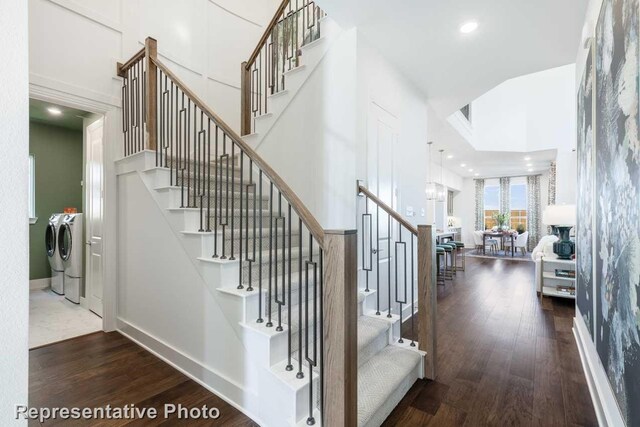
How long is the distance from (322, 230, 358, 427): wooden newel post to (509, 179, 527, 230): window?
11879 mm

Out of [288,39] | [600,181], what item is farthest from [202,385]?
[288,39]

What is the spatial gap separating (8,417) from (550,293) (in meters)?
5.54

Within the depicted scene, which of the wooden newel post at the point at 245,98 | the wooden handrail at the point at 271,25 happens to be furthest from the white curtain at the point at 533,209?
the wooden handrail at the point at 271,25

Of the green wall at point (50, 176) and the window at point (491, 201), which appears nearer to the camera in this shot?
the green wall at point (50, 176)

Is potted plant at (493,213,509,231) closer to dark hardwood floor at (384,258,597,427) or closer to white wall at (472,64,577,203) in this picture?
white wall at (472,64,577,203)

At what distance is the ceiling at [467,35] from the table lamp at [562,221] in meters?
1.91

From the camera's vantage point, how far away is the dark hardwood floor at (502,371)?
1822mm

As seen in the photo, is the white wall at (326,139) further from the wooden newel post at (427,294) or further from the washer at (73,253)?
the washer at (73,253)

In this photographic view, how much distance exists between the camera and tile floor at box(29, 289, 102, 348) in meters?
3.00

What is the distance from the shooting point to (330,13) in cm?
261

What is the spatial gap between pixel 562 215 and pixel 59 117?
7351 millimetres

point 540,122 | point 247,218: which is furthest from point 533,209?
point 247,218

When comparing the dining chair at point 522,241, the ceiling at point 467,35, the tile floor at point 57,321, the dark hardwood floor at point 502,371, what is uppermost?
the ceiling at point 467,35

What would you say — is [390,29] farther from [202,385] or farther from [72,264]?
[72,264]
